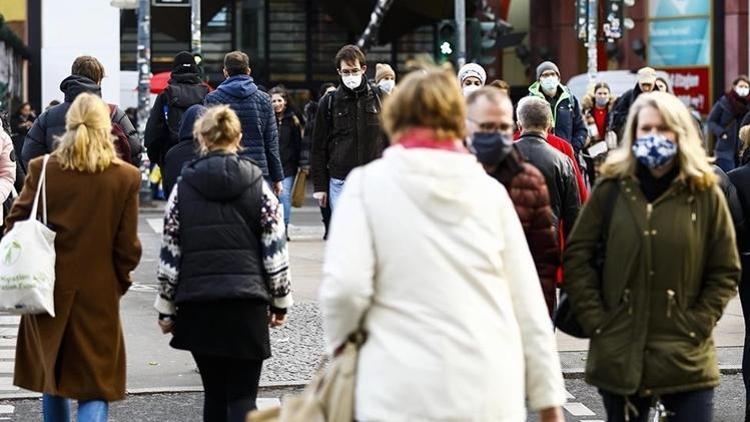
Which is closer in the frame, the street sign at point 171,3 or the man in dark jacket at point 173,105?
the man in dark jacket at point 173,105

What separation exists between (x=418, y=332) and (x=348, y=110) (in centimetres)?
768

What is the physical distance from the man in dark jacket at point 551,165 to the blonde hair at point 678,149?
208 cm

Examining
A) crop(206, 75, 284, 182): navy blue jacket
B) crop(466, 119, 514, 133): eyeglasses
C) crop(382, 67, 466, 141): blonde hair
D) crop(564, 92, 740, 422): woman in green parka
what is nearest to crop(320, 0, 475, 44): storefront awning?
crop(206, 75, 284, 182): navy blue jacket

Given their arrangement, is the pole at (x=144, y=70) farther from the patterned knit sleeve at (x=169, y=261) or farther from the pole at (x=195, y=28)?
the patterned knit sleeve at (x=169, y=261)

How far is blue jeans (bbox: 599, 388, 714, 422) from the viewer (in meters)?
6.08

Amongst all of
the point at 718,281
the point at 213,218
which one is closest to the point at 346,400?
the point at 718,281

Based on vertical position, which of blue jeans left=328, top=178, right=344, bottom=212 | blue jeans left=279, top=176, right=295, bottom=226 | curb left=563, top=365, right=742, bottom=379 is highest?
blue jeans left=328, top=178, right=344, bottom=212

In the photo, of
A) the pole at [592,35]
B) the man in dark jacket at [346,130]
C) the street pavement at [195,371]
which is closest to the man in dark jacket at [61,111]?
the street pavement at [195,371]

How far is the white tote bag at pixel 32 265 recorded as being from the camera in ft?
23.4

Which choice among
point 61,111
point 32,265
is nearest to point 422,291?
point 32,265

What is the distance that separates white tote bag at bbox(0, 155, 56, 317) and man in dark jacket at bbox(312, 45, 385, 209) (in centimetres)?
523

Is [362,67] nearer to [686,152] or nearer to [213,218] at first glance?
[213,218]

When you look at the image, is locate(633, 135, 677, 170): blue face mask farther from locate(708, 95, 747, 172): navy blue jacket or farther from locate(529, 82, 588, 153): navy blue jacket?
locate(708, 95, 747, 172): navy blue jacket

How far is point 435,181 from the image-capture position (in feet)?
15.9
